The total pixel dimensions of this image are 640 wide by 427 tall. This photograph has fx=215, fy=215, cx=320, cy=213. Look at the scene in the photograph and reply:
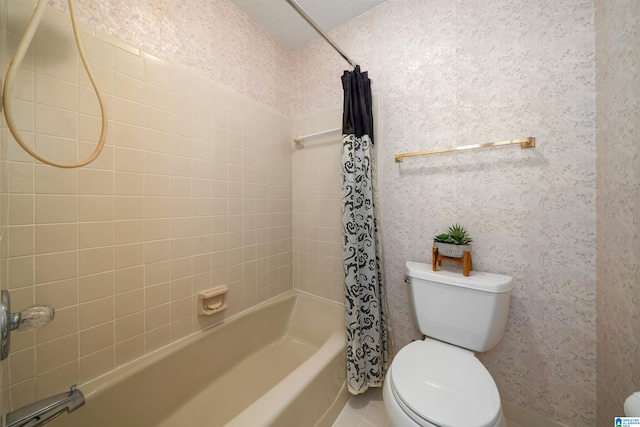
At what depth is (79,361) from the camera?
2.74 feet

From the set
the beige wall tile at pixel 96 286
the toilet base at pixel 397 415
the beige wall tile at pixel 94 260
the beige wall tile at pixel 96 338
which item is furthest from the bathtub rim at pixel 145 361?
the toilet base at pixel 397 415

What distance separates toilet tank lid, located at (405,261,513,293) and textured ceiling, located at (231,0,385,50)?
65.0 inches

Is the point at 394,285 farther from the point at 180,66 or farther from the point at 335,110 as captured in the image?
the point at 180,66

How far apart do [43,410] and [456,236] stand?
5.35 feet

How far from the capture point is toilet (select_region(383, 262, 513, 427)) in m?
0.68

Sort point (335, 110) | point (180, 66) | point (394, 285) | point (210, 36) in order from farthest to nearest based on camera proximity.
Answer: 1. point (335, 110)
2. point (394, 285)
3. point (210, 36)
4. point (180, 66)

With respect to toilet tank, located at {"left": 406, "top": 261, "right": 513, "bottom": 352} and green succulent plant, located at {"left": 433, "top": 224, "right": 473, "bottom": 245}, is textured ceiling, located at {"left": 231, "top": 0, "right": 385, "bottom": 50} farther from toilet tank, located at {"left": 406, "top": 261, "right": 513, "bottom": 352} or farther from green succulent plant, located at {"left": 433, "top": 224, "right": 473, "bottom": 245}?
toilet tank, located at {"left": 406, "top": 261, "right": 513, "bottom": 352}

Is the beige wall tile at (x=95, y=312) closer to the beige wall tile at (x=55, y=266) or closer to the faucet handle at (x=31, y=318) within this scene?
the beige wall tile at (x=55, y=266)

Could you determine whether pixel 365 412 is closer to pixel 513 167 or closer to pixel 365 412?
pixel 365 412

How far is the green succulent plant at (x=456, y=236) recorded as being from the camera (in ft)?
3.52

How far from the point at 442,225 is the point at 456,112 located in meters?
0.61

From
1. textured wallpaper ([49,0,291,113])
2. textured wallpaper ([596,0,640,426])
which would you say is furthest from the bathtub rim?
textured wallpaper ([596,0,640,426])

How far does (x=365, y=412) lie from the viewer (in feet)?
3.85

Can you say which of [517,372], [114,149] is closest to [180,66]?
[114,149]
